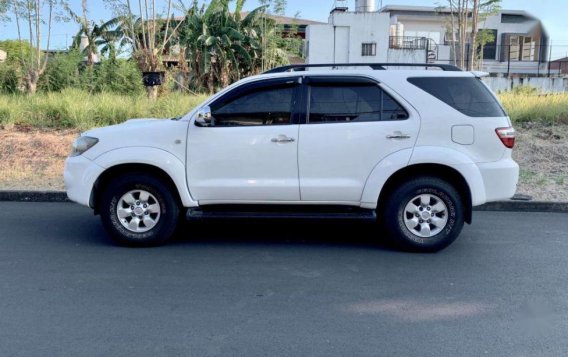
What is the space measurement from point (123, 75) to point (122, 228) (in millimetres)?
14019

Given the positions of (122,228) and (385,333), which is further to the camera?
(122,228)

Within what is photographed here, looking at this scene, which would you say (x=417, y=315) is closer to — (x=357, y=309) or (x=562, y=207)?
(x=357, y=309)

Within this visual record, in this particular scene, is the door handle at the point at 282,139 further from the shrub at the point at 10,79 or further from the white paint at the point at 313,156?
the shrub at the point at 10,79

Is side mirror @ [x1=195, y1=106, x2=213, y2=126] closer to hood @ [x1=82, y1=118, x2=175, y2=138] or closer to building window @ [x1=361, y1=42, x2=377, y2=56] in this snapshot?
hood @ [x1=82, y1=118, x2=175, y2=138]

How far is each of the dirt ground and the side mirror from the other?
13.1ft

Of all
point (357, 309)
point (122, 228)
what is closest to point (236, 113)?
point (122, 228)

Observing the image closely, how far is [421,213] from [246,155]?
198 centimetres

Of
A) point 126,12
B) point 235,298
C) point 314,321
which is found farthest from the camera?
point 126,12

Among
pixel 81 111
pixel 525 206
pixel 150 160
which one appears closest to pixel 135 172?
pixel 150 160

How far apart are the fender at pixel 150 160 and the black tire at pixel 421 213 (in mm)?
2245

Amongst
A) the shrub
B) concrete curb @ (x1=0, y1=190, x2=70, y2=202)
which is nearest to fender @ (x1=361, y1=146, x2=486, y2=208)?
concrete curb @ (x1=0, y1=190, x2=70, y2=202)

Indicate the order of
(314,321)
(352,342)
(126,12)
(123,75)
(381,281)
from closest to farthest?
(352,342), (314,321), (381,281), (126,12), (123,75)

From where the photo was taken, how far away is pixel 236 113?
609cm

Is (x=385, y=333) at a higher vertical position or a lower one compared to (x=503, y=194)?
lower
